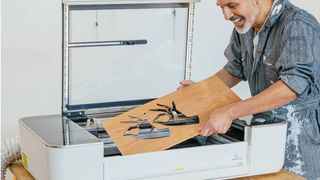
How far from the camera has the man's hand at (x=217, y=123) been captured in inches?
63.6

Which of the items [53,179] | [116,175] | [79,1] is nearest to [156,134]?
[116,175]

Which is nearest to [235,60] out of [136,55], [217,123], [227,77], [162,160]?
[227,77]

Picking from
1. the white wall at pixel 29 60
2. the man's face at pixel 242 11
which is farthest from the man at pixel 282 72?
the white wall at pixel 29 60

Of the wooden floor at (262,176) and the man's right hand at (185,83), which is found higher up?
the man's right hand at (185,83)

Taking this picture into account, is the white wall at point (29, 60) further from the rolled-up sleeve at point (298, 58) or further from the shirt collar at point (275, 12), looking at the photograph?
the rolled-up sleeve at point (298, 58)

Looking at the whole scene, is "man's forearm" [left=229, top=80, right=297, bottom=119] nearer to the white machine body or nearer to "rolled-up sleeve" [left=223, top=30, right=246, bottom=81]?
the white machine body

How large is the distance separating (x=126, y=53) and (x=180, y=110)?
357mm

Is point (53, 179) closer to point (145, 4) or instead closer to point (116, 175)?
point (116, 175)

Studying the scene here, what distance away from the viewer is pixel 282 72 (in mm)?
1695

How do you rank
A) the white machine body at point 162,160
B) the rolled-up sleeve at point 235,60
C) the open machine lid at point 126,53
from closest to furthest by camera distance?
the white machine body at point 162,160 < the open machine lid at point 126,53 < the rolled-up sleeve at point 235,60

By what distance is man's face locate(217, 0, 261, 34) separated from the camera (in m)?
1.79

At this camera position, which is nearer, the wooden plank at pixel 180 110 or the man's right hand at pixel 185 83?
the wooden plank at pixel 180 110

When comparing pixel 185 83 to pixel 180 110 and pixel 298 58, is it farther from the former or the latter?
pixel 298 58

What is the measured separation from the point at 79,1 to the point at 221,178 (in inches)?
26.1
